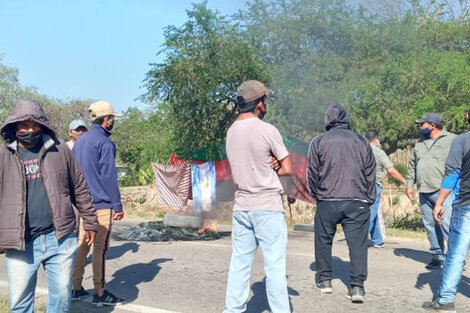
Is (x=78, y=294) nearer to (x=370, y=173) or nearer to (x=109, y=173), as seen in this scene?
(x=109, y=173)

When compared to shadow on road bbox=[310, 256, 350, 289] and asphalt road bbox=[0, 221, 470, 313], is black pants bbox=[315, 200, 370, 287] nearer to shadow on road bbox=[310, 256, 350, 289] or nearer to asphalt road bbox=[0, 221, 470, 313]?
asphalt road bbox=[0, 221, 470, 313]

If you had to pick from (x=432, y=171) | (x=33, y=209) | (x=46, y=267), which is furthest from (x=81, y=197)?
(x=432, y=171)

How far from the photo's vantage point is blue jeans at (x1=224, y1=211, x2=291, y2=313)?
14.5 feet

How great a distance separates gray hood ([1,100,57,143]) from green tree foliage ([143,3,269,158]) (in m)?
10.4

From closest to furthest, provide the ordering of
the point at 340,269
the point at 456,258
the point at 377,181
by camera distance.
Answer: the point at 456,258 → the point at 340,269 → the point at 377,181

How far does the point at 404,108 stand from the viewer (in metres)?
17.9

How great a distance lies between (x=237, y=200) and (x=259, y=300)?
1.44 m

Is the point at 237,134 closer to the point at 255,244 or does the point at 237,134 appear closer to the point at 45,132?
the point at 255,244

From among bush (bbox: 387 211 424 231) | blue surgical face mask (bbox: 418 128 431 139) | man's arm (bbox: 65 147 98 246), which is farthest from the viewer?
bush (bbox: 387 211 424 231)

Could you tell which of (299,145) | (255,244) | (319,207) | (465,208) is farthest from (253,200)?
(299,145)

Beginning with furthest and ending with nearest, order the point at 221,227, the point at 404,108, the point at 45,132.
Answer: the point at 404,108, the point at 221,227, the point at 45,132

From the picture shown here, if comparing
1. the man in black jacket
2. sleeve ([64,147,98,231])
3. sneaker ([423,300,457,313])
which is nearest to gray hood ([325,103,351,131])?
the man in black jacket

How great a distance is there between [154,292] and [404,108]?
13679 millimetres

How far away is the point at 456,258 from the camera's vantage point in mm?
5133
